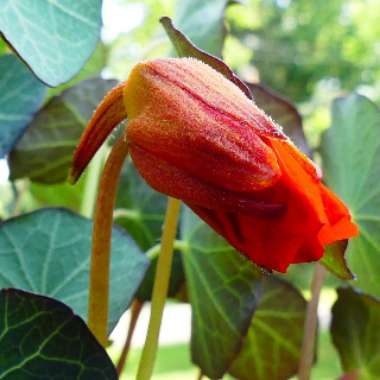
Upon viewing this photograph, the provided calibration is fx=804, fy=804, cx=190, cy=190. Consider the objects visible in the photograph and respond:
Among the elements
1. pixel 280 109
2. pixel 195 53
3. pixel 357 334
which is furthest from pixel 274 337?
pixel 195 53

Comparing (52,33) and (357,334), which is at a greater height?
(52,33)

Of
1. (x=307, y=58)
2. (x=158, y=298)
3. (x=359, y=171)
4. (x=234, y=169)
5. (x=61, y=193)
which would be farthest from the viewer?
(x=307, y=58)

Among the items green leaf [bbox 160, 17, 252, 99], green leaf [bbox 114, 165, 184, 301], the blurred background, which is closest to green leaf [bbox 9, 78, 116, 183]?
green leaf [bbox 114, 165, 184, 301]

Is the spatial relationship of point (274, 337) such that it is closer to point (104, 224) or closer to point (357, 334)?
point (357, 334)

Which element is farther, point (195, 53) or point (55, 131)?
point (55, 131)

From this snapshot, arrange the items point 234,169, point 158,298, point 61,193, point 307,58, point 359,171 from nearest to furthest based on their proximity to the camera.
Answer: point 234,169 → point 158,298 → point 359,171 → point 61,193 → point 307,58
